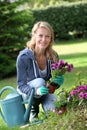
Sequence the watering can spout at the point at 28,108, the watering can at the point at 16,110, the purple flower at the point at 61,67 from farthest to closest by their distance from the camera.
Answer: the watering can at the point at 16,110, the watering can spout at the point at 28,108, the purple flower at the point at 61,67

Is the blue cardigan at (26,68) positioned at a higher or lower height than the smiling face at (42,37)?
lower

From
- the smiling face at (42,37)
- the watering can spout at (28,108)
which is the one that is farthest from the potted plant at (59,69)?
the smiling face at (42,37)

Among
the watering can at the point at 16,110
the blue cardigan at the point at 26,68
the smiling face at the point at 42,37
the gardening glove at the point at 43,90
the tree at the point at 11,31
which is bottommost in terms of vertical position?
the tree at the point at 11,31

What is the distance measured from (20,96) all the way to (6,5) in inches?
334

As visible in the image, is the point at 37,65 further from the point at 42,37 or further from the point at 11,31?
the point at 11,31

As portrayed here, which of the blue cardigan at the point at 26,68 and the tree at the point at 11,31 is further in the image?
the tree at the point at 11,31

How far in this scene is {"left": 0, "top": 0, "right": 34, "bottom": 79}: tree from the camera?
13.8m

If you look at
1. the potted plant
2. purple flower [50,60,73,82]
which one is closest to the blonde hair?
the potted plant

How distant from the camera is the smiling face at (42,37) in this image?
19.9 ft

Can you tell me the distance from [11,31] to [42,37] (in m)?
7.98

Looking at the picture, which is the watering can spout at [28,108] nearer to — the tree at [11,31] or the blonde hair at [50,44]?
the blonde hair at [50,44]

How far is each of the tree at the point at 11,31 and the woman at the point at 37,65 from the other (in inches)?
295

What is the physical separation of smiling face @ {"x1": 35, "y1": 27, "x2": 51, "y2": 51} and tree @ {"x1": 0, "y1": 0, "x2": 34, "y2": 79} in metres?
7.59

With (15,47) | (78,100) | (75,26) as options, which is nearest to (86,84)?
(78,100)
